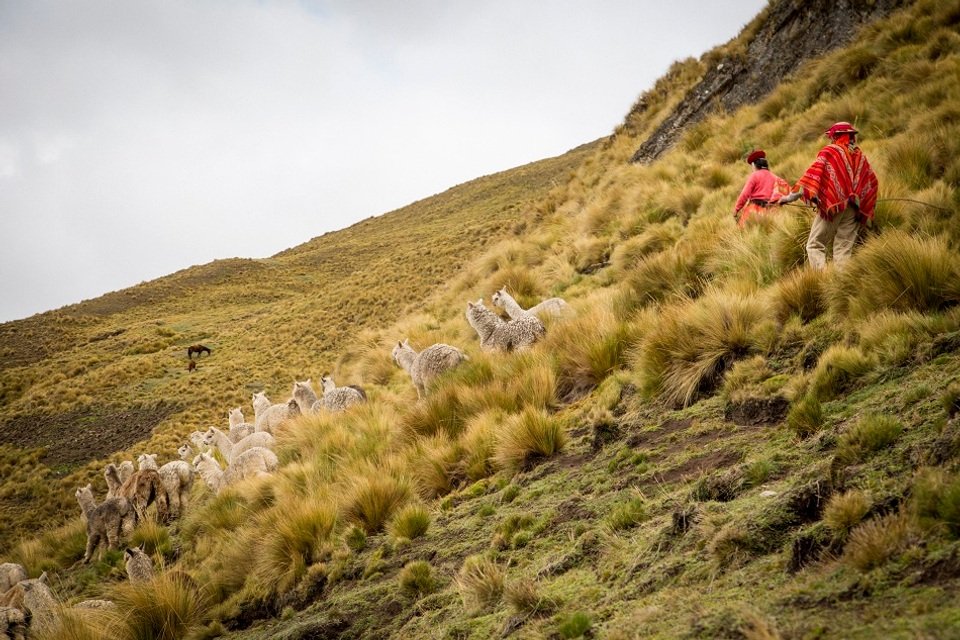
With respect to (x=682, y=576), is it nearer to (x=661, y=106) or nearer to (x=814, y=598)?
(x=814, y=598)

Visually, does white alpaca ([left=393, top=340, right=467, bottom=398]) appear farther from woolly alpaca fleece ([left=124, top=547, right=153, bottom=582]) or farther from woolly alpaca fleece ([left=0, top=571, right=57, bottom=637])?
woolly alpaca fleece ([left=0, top=571, right=57, bottom=637])

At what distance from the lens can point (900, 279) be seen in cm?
433

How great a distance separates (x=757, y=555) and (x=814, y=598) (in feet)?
1.71

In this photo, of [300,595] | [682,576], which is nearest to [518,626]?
[682,576]

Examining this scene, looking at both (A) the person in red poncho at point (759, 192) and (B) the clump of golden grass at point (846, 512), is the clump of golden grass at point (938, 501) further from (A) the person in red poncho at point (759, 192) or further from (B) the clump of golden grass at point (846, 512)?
(A) the person in red poncho at point (759, 192)

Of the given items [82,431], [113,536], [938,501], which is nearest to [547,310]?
[938,501]

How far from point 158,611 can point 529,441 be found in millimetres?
3632

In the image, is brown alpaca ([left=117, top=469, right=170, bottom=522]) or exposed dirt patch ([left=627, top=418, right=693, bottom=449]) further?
brown alpaca ([left=117, top=469, right=170, bottom=522])

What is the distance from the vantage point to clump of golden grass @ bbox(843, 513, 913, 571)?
6.43ft

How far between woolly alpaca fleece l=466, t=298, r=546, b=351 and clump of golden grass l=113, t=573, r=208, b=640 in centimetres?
498

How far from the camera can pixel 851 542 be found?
212cm

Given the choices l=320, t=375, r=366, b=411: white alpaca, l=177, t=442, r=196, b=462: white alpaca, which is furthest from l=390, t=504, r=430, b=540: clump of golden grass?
l=177, t=442, r=196, b=462: white alpaca

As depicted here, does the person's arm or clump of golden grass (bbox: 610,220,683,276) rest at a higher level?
the person's arm

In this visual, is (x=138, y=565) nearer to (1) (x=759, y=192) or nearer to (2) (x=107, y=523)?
(2) (x=107, y=523)
